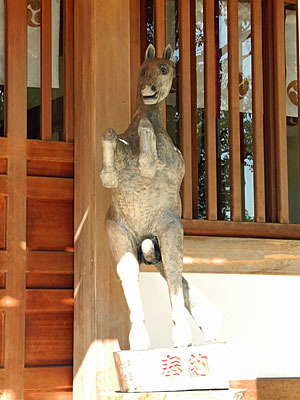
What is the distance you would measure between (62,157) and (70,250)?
0.59 metres

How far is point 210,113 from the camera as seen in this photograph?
5.43 meters

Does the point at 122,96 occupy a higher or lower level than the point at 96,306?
higher

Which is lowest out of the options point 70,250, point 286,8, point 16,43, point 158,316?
point 158,316

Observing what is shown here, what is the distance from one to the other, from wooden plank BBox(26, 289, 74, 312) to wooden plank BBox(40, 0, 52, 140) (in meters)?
0.98

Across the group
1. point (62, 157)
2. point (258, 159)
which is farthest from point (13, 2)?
point (258, 159)

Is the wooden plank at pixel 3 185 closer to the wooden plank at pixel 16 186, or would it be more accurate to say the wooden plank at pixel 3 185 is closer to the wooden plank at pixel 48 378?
the wooden plank at pixel 16 186

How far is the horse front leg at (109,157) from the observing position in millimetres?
3895

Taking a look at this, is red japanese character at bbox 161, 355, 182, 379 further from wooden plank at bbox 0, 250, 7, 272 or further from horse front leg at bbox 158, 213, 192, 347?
wooden plank at bbox 0, 250, 7, 272

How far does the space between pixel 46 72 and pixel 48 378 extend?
1.92m

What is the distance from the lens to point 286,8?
655 cm

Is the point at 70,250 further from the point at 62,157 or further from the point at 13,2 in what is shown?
the point at 13,2

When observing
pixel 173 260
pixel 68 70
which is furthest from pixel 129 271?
pixel 68 70

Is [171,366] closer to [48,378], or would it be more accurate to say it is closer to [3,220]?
[48,378]

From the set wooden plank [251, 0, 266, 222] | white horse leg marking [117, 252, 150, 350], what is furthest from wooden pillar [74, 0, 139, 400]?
wooden plank [251, 0, 266, 222]
